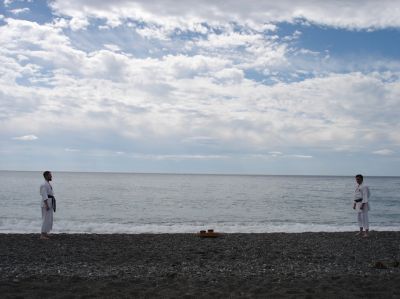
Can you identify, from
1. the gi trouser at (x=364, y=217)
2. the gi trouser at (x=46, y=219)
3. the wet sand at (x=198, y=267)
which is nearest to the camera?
the wet sand at (x=198, y=267)

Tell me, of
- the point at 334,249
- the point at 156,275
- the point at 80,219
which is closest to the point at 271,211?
the point at 80,219

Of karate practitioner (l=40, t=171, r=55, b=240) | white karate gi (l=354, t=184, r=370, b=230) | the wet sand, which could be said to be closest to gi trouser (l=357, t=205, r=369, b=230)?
white karate gi (l=354, t=184, r=370, b=230)

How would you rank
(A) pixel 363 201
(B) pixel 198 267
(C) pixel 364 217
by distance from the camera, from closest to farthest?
(B) pixel 198 267
(A) pixel 363 201
(C) pixel 364 217

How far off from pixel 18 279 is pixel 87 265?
173cm

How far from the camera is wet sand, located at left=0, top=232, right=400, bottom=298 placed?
688 cm

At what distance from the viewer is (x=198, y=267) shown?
8.91 meters

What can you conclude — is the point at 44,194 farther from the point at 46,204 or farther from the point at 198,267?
the point at 198,267

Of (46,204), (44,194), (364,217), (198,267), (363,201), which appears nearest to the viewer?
(198,267)

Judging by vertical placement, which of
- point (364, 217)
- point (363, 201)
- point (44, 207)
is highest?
point (363, 201)

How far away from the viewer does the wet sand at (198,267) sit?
22.6 ft

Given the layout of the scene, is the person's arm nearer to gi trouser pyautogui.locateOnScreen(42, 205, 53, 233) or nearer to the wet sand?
gi trouser pyautogui.locateOnScreen(42, 205, 53, 233)

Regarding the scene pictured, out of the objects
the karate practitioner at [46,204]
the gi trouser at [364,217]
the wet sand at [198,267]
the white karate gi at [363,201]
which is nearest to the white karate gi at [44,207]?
the karate practitioner at [46,204]

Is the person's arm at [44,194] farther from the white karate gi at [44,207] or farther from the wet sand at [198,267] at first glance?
the wet sand at [198,267]

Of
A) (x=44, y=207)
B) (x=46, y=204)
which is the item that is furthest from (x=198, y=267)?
(x=44, y=207)
